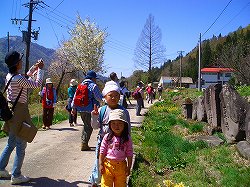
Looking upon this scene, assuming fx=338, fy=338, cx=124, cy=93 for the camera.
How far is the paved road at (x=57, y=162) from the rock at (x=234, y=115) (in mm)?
3604

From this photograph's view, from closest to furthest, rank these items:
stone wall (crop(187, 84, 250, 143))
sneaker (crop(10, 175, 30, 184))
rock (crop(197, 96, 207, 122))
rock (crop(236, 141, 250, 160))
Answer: sneaker (crop(10, 175, 30, 184)) < rock (crop(236, 141, 250, 160)) < stone wall (crop(187, 84, 250, 143)) < rock (crop(197, 96, 207, 122))

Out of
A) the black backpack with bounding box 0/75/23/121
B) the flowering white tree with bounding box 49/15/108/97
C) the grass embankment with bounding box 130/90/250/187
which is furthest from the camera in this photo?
the flowering white tree with bounding box 49/15/108/97

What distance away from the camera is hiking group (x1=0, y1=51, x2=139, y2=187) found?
438 cm

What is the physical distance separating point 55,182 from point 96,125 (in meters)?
1.49

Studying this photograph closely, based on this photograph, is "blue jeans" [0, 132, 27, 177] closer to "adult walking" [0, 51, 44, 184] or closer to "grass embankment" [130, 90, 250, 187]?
"adult walking" [0, 51, 44, 184]

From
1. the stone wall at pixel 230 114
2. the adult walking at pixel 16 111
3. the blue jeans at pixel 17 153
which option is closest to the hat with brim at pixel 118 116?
the adult walking at pixel 16 111

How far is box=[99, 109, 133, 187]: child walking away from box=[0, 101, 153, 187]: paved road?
1.35 meters

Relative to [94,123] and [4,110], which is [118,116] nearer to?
[94,123]

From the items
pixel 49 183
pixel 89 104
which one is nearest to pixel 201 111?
pixel 89 104

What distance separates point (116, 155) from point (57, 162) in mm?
2983

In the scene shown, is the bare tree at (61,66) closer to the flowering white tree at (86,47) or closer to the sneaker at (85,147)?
the flowering white tree at (86,47)

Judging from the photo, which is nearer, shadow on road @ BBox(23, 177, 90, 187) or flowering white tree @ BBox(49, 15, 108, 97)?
shadow on road @ BBox(23, 177, 90, 187)

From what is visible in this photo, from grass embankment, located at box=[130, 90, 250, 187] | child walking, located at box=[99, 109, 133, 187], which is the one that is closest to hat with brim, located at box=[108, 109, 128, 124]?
child walking, located at box=[99, 109, 133, 187]

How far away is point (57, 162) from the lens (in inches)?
275
